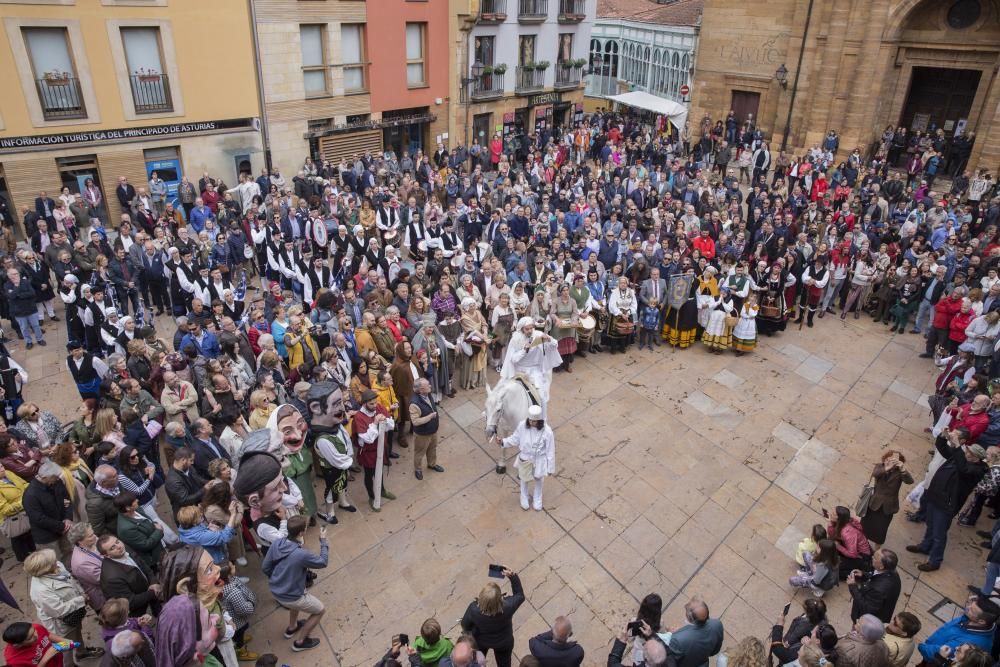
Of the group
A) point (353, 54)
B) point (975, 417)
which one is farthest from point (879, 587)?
point (353, 54)

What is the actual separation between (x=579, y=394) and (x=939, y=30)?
2074 cm

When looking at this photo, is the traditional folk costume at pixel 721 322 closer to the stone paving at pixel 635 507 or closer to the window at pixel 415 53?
the stone paving at pixel 635 507

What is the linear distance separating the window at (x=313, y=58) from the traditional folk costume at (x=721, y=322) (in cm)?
1487

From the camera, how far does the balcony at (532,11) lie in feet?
82.4

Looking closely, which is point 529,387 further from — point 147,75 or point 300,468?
point 147,75

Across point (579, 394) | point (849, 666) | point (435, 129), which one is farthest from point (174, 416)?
point (435, 129)

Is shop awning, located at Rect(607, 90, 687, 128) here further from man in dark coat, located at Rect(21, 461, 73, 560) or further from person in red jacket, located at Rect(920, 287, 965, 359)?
man in dark coat, located at Rect(21, 461, 73, 560)

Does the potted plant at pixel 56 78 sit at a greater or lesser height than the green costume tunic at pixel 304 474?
greater

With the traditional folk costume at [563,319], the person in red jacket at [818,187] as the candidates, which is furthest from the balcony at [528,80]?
the traditional folk costume at [563,319]

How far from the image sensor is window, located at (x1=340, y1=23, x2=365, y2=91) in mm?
20125

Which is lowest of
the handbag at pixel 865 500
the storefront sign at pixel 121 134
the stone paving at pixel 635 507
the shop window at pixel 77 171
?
the stone paving at pixel 635 507

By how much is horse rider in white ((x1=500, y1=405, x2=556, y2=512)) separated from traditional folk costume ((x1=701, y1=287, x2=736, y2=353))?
221 inches

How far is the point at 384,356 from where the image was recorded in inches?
363

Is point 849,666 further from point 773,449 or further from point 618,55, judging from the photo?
point 618,55
